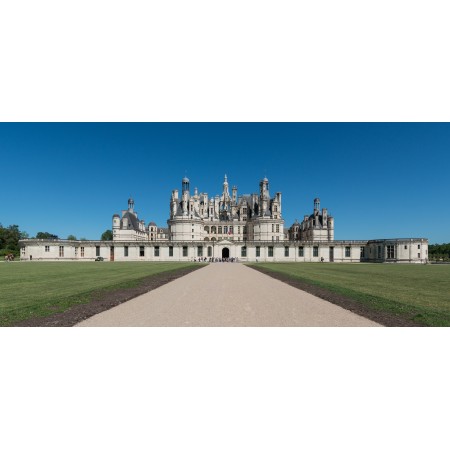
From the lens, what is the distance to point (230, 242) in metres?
71.5

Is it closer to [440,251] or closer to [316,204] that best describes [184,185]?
[316,204]

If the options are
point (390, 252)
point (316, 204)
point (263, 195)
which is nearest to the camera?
A: point (390, 252)

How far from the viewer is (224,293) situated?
16281mm

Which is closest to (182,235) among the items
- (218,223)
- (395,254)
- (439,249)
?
(218,223)

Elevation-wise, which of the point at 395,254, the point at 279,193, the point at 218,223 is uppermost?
the point at 279,193

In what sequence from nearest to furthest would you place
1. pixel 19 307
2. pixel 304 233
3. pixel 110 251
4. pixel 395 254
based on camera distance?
pixel 19 307, pixel 395 254, pixel 110 251, pixel 304 233

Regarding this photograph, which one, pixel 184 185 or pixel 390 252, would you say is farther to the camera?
pixel 184 185

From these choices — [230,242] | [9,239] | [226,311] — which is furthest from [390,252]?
[9,239]

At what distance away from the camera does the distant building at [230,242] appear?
68688mm

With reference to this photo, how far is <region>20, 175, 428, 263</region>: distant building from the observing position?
68.7m

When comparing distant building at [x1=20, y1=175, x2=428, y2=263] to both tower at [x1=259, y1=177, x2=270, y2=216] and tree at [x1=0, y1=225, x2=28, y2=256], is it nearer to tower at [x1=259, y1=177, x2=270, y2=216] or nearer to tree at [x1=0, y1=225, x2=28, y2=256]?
tower at [x1=259, y1=177, x2=270, y2=216]

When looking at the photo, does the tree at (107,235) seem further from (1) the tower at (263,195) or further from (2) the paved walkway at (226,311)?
(2) the paved walkway at (226,311)
